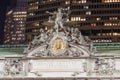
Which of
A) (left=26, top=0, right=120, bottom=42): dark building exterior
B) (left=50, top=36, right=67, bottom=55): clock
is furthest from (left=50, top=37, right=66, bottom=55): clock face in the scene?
(left=26, top=0, right=120, bottom=42): dark building exterior

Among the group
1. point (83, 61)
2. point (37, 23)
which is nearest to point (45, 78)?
point (83, 61)

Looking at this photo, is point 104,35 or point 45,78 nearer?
point 45,78

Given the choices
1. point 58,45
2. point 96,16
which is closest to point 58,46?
point 58,45

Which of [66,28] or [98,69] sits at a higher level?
[66,28]

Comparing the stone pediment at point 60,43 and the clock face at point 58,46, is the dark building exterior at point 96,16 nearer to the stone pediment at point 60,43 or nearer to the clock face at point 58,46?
the stone pediment at point 60,43

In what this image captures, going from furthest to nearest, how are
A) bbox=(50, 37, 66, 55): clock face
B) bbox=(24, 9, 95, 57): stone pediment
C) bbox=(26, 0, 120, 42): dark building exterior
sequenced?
bbox=(26, 0, 120, 42): dark building exterior, bbox=(50, 37, 66, 55): clock face, bbox=(24, 9, 95, 57): stone pediment

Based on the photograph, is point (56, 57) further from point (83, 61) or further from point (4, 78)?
point (4, 78)

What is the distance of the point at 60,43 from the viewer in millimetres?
51844

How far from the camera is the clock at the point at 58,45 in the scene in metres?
51.8

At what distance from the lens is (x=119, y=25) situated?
160 m

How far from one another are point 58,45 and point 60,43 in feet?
1.03

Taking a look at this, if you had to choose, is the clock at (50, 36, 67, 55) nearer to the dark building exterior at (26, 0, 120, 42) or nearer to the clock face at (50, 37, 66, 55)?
the clock face at (50, 37, 66, 55)

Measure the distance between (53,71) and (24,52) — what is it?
3933 millimetres

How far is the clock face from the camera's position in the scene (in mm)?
51750
